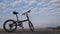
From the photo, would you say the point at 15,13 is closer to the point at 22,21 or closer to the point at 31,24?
the point at 22,21

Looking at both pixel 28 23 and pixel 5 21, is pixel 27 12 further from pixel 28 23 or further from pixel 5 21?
pixel 5 21

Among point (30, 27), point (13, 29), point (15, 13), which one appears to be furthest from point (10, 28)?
point (30, 27)

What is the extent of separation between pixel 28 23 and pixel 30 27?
23 centimetres

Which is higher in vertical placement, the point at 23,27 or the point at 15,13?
the point at 15,13

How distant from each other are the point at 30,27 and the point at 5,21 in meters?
1.41

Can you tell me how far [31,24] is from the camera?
9.36 meters

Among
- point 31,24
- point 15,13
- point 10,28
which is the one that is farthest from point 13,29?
point 31,24

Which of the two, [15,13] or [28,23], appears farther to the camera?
[28,23]

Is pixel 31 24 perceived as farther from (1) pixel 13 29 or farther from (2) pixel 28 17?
(1) pixel 13 29

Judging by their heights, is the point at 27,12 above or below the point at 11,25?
above

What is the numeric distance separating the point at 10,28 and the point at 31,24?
1436 millimetres

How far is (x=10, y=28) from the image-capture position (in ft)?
27.2

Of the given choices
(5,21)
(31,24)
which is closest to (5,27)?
(5,21)

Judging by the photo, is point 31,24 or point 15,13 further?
point 31,24
